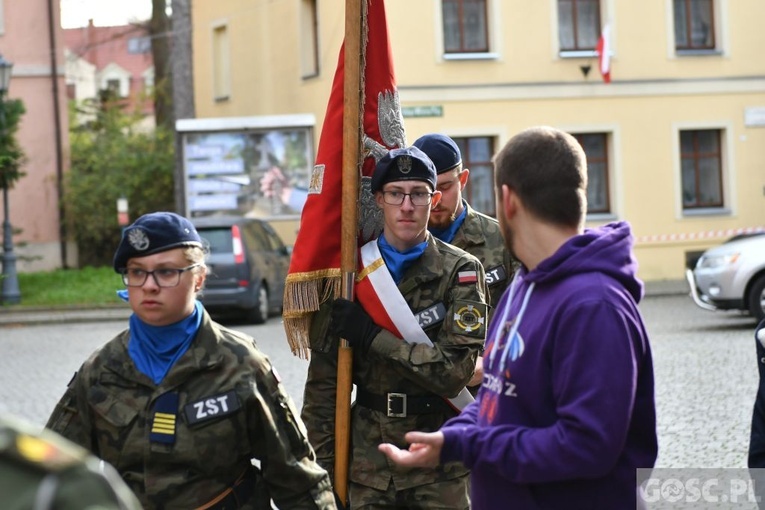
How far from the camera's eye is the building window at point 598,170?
28547 mm

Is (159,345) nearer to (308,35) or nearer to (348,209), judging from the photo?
(348,209)

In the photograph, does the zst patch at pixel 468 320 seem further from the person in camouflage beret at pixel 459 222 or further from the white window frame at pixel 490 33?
the white window frame at pixel 490 33

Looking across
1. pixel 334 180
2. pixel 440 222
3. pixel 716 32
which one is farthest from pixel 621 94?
pixel 334 180

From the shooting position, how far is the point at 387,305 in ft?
15.7

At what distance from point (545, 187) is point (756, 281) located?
14.6 meters

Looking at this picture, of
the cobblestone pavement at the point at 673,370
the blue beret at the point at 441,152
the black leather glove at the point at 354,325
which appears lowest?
the cobblestone pavement at the point at 673,370

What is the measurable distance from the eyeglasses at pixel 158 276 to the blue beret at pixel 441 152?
71.7 inches

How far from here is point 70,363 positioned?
52.1 feet

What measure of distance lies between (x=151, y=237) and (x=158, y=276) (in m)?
0.11

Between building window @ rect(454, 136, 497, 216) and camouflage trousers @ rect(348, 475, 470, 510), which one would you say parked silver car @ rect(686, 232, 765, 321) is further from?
camouflage trousers @ rect(348, 475, 470, 510)

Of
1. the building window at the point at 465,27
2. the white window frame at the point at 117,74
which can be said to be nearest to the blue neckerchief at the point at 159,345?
the building window at the point at 465,27

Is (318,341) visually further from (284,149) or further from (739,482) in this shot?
(284,149)

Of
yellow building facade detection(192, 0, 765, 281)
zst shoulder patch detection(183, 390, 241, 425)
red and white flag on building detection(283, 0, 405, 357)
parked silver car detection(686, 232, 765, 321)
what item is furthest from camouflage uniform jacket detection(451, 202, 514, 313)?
yellow building facade detection(192, 0, 765, 281)

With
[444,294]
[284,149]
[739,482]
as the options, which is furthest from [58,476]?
[284,149]
